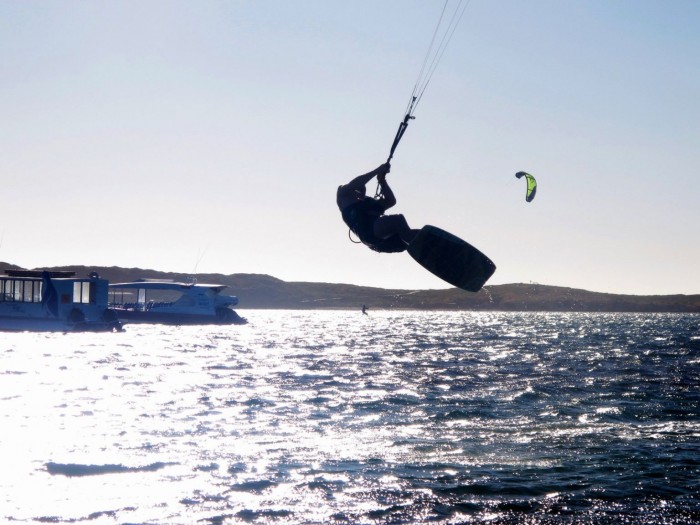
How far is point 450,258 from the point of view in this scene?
15.2 metres

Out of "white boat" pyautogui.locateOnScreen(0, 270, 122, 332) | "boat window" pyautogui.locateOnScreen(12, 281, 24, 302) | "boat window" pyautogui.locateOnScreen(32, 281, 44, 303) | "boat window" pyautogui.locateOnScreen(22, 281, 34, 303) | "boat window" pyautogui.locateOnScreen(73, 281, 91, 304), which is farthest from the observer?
"boat window" pyautogui.locateOnScreen(73, 281, 91, 304)

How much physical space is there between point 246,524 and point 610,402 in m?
18.6

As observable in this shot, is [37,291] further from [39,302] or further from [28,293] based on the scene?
[39,302]

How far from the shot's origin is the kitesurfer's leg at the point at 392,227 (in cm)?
1499

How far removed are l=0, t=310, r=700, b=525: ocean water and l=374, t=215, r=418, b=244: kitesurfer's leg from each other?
183 inches

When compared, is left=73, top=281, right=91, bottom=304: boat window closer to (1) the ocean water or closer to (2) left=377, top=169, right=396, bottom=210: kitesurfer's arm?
(1) the ocean water

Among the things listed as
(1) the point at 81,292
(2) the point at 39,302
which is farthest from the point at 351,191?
(1) the point at 81,292

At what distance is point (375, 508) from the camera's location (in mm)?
13836

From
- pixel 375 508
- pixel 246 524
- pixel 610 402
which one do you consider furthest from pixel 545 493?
pixel 610 402

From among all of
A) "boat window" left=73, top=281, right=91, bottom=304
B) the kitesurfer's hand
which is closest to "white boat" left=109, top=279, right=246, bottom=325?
"boat window" left=73, top=281, right=91, bottom=304

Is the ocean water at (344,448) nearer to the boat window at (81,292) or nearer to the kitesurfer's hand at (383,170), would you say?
the kitesurfer's hand at (383,170)

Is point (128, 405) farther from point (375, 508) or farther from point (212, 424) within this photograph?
point (375, 508)

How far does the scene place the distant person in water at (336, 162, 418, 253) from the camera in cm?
1501

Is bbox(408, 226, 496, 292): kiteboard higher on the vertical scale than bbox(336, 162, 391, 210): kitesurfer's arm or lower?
lower
